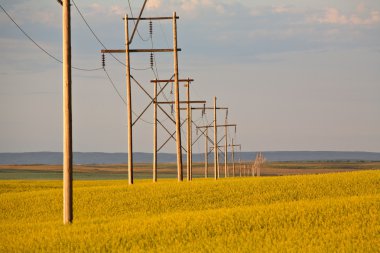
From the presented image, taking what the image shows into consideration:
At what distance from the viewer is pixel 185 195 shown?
115 feet

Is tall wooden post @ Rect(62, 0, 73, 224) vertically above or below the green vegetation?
above

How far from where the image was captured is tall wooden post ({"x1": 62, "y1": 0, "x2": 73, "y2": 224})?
23.8 metres

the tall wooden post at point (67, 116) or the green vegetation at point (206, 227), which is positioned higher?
the tall wooden post at point (67, 116)

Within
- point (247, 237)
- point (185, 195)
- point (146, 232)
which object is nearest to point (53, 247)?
point (146, 232)

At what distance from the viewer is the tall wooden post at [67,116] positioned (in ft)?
78.2

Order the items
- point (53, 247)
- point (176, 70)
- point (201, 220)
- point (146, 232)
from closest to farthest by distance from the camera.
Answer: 1. point (53, 247)
2. point (146, 232)
3. point (201, 220)
4. point (176, 70)

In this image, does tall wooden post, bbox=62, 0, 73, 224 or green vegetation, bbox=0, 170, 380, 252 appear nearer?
green vegetation, bbox=0, 170, 380, 252

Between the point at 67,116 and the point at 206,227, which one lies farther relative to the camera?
the point at 67,116

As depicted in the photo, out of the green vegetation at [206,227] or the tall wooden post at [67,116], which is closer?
the green vegetation at [206,227]

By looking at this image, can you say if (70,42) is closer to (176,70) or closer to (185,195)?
(185,195)

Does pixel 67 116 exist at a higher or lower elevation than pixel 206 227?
higher

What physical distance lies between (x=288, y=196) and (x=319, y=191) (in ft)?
6.75

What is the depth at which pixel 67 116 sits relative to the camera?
23.9 m

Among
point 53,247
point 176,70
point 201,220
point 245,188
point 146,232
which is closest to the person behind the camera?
point 53,247
